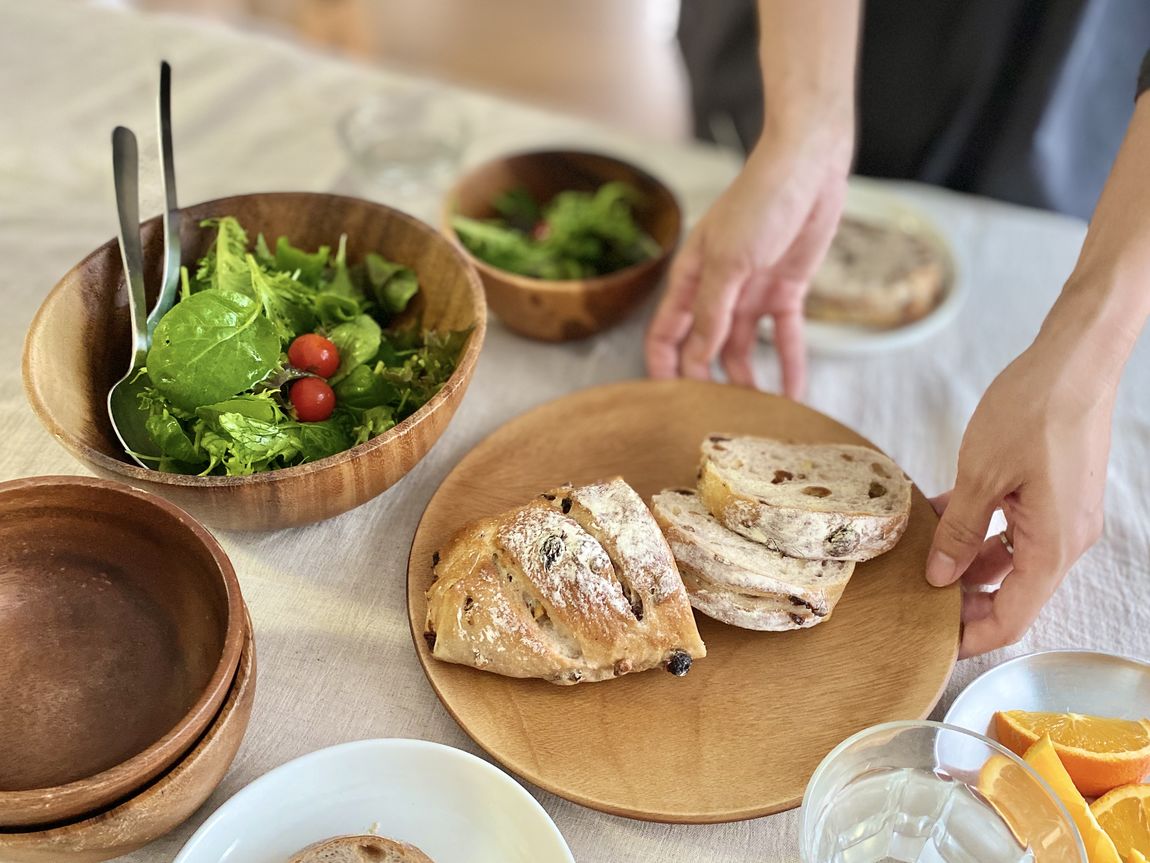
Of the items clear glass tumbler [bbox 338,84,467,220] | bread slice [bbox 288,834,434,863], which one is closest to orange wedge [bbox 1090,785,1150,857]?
bread slice [bbox 288,834,434,863]

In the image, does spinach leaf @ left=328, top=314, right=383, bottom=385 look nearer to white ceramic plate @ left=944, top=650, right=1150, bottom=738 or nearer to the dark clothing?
white ceramic plate @ left=944, top=650, right=1150, bottom=738

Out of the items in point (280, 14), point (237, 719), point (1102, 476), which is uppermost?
point (1102, 476)

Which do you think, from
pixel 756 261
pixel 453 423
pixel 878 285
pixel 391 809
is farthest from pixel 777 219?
pixel 391 809

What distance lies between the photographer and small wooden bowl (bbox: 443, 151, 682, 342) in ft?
6.36

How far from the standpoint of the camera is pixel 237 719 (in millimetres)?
1167

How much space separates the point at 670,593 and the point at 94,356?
925 mm

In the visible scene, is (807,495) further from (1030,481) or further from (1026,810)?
(1026,810)

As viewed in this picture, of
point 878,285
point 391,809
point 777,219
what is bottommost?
point 391,809

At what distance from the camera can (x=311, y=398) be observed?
1488 millimetres

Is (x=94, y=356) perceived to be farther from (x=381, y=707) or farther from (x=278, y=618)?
(x=381, y=707)

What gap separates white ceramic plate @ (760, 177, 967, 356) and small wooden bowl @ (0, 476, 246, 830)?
1.30 meters

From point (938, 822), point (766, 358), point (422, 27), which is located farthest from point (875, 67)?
point (422, 27)

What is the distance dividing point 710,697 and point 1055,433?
1.96 ft

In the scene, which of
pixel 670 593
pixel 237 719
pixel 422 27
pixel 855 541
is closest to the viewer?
pixel 237 719
